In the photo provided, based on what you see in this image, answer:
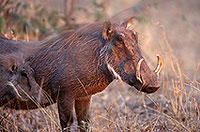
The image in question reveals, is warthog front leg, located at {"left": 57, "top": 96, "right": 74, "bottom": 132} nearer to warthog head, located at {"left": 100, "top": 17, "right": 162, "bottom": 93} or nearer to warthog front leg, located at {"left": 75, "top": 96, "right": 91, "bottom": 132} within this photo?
warthog front leg, located at {"left": 75, "top": 96, "right": 91, "bottom": 132}

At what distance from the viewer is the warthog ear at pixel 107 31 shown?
2.73 meters

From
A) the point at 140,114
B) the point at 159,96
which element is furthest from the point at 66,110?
the point at 159,96

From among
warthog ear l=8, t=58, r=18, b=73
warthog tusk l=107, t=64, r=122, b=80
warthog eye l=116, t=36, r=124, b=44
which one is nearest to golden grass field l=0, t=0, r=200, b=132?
warthog tusk l=107, t=64, r=122, b=80

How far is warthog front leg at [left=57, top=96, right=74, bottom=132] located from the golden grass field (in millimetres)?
93

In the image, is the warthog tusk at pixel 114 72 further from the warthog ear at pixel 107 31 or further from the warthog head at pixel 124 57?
the warthog ear at pixel 107 31

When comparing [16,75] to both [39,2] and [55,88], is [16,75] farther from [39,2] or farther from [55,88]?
[39,2]

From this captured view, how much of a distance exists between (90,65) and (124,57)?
0.34 meters

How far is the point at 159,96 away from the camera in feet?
15.0

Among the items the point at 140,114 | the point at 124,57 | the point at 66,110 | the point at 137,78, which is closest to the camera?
the point at 137,78

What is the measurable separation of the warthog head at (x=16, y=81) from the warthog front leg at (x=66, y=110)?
0.65 feet

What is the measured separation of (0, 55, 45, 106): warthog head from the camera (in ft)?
9.35

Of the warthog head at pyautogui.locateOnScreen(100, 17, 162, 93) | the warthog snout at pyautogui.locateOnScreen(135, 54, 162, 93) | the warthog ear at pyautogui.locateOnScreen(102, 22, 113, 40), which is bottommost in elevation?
the warthog snout at pyautogui.locateOnScreen(135, 54, 162, 93)

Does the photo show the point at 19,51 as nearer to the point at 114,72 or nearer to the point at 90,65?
the point at 90,65

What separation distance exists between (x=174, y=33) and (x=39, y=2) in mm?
6706
